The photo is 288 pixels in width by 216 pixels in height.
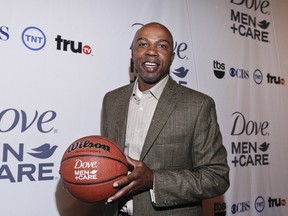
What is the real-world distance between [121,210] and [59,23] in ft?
3.06

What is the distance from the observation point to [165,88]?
131 cm

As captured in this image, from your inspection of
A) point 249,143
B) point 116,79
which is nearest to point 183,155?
point 116,79

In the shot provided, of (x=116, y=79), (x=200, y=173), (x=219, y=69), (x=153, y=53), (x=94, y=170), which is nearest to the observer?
(x=94, y=170)

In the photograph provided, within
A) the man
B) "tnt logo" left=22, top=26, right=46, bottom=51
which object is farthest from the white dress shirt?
"tnt logo" left=22, top=26, right=46, bottom=51

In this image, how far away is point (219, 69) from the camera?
214cm

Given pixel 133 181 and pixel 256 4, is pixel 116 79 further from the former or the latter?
pixel 256 4

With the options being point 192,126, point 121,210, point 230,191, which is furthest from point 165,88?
point 230,191

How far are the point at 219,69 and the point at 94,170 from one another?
1375 millimetres

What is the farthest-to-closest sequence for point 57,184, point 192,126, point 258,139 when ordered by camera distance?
point 258,139 → point 57,184 → point 192,126

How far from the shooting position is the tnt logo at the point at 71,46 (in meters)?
1.58

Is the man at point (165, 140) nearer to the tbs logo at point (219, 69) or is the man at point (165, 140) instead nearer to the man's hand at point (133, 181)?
the man's hand at point (133, 181)

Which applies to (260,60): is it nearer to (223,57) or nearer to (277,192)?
(223,57)

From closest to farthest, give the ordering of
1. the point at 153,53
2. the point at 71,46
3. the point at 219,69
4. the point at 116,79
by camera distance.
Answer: the point at 153,53 → the point at 71,46 → the point at 116,79 → the point at 219,69

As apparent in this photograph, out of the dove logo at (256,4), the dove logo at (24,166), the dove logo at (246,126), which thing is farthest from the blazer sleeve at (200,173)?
the dove logo at (256,4)
